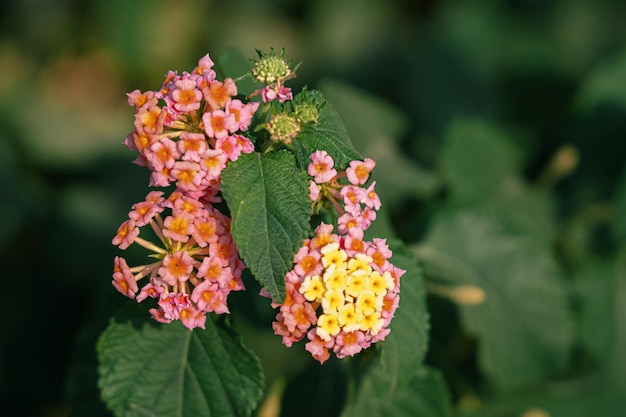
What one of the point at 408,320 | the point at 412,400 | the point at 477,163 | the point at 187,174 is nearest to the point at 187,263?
the point at 187,174

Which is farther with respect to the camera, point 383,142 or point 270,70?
point 383,142

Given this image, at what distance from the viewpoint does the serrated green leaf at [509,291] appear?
1899 millimetres

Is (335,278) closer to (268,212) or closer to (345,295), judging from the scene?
(345,295)

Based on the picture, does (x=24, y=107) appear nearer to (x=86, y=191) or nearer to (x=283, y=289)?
(x=86, y=191)

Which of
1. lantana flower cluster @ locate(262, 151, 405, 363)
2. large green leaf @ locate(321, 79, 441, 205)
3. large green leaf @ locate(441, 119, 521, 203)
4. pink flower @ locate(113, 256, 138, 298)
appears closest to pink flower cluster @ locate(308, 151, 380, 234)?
lantana flower cluster @ locate(262, 151, 405, 363)

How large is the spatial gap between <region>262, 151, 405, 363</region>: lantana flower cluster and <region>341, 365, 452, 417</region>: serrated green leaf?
45 centimetres

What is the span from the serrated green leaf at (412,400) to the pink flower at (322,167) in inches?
21.8

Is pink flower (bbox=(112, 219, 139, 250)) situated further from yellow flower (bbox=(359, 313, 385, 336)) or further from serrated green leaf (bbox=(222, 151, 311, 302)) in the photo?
yellow flower (bbox=(359, 313, 385, 336))

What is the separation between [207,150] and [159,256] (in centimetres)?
19

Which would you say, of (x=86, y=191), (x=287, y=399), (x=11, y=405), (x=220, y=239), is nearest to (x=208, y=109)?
(x=220, y=239)

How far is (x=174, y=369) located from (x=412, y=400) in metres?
0.56

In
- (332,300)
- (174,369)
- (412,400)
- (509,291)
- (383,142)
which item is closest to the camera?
(332,300)

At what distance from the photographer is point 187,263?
113 cm

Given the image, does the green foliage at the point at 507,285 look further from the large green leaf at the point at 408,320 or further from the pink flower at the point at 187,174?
the pink flower at the point at 187,174
